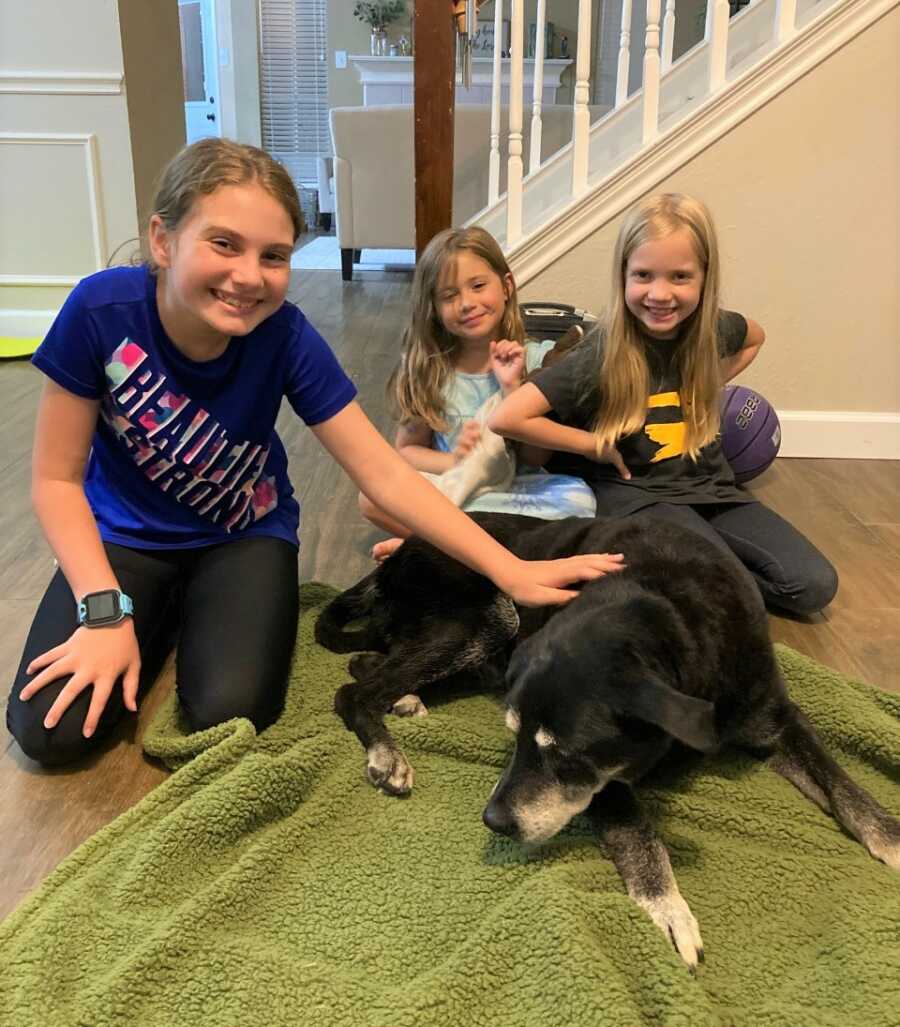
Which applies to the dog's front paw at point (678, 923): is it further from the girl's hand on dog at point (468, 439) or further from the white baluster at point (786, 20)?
the white baluster at point (786, 20)

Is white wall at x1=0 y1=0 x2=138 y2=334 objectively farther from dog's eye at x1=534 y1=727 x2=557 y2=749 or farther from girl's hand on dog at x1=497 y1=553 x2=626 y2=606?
dog's eye at x1=534 y1=727 x2=557 y2=749

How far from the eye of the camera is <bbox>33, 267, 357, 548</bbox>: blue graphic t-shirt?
181 cm

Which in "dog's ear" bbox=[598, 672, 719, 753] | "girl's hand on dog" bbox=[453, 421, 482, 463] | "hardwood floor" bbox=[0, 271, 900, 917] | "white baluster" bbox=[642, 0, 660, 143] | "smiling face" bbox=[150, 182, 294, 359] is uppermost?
"white baluster" bbox=[642, 0, 660, 143]

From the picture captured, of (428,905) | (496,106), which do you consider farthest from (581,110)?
(428,905)

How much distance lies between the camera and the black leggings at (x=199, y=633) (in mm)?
1735

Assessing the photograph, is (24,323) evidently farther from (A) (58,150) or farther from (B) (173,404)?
(B) (173,404)

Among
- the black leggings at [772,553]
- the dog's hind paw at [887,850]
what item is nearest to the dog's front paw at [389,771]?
the dog's hind paw at [887,850]

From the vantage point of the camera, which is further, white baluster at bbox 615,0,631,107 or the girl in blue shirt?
white baluster at bbox 615,0,631,107

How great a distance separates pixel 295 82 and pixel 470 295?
36.2 feet

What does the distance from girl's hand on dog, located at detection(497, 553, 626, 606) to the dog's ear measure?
1.20ft

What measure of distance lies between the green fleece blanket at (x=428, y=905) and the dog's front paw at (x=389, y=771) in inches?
0.8

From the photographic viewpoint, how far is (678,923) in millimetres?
1357

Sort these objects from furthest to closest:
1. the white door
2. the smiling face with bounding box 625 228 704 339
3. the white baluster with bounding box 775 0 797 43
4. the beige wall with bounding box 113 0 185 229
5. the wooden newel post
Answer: the white door
the beige wall with bounding box 113 0 185 229
the white baluster with bounding box 775 0 797 43
the wooden newel post
the smiling face with bounding box 625 228 704 339

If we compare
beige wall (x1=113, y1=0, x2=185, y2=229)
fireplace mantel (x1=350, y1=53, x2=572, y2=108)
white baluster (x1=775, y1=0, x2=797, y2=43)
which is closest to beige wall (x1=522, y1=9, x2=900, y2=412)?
white baluster (x1=775, y1=0, x2=797, y2=43)
